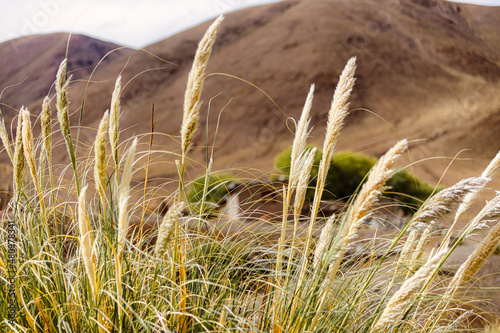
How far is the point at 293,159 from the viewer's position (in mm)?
847

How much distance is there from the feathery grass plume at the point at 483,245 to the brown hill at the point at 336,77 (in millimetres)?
7228

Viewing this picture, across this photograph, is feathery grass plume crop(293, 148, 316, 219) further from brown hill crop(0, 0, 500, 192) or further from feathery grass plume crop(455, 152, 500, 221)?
brown hill crop(0, 0, 500, 192)

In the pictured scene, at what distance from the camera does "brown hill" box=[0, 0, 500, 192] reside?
8359 mm

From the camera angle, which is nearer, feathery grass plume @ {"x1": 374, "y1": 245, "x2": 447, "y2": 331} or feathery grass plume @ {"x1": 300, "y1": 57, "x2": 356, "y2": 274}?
feathery grass plume @ {"x1": 374, "y1": 245, "x2": 447, "y2": 331}

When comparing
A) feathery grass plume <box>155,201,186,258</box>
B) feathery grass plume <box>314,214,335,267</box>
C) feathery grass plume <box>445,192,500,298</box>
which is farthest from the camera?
feathery grass plume <box>314,214,335,267</box>

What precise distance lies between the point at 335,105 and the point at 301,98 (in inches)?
316

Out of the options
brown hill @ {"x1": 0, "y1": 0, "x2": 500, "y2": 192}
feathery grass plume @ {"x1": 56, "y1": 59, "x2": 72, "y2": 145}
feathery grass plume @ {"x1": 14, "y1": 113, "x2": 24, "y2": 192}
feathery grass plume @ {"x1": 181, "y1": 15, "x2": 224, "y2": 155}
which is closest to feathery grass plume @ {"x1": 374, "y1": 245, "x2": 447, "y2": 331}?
feathery grass plume @ {"x1": 181, "y1": 15, "x2": 224, "y2": 155}

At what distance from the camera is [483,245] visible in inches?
31.3

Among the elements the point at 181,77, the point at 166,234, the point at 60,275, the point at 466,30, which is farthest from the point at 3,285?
the point at 466,30

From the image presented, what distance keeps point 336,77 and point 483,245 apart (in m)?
8.91

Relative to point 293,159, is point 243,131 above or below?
below

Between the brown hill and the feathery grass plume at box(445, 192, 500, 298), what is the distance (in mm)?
7228

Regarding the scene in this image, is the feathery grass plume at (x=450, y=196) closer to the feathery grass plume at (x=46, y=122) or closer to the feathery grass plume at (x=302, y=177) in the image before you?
the feathery grass plume at (x=302, y=177)

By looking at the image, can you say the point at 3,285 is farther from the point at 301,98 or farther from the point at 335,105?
the point at 301,98
